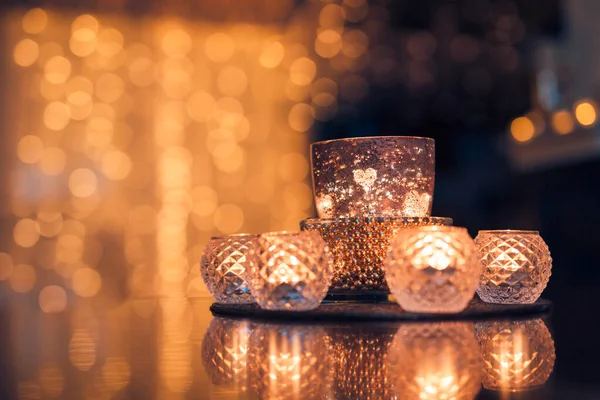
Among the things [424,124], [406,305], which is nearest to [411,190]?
[406,305]

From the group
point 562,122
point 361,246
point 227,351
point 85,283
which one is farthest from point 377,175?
point 85,283

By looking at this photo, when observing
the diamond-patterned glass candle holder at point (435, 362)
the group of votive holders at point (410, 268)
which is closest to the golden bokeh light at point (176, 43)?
the group of votive holders at point (410, 268)

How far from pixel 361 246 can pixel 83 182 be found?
2.53m

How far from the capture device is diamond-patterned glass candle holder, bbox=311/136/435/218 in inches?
40.4

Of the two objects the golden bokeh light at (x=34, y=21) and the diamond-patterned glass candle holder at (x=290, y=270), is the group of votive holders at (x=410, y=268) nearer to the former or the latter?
the diamond-patterned glass candle holder at (x=290, y=270)

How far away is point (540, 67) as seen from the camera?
2.99 metres

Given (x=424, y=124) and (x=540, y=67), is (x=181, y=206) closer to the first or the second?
(x=424, y=124)

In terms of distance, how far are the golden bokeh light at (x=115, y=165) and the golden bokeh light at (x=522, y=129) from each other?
150 cm

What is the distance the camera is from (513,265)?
0.90 metres

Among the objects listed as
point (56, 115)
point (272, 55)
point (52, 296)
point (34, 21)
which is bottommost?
point (52, 296)

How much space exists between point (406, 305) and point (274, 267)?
0.13 meters

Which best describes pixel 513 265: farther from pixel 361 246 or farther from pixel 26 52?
pixel 26 52

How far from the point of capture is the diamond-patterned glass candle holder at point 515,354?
521 mm

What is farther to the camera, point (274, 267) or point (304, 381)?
point (274, 267)
